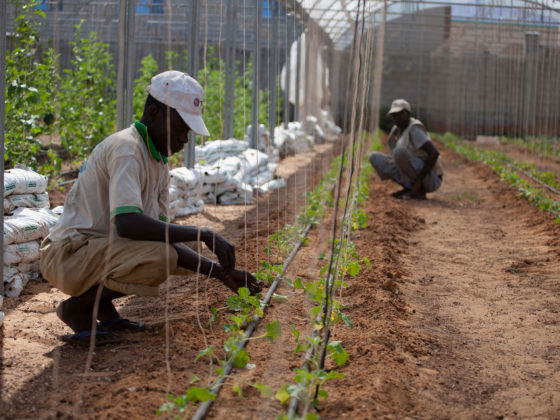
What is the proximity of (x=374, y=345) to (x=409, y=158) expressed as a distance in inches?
201

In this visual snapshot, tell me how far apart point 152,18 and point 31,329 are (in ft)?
41.4

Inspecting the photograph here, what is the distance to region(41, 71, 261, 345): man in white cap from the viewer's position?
265 cm

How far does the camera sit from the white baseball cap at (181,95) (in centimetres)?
271

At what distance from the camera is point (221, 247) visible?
2.76 metres

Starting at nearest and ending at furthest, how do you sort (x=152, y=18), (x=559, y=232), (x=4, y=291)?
1. (x=4, y=291)
2. (x=559, y=232)
3. (x=152, y=18)

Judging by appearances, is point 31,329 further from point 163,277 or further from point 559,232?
point 559,232

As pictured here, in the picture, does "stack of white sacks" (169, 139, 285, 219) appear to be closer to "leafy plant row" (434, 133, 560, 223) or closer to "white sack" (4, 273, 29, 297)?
"white sack" (4, 273, 29, 297)

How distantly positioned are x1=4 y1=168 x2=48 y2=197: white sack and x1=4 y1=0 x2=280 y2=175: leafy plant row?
117 cm

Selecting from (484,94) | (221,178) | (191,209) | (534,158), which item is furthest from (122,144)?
(484,94)

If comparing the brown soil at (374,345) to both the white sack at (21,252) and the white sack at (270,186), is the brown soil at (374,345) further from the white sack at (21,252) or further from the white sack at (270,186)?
the white sack at (270,186)

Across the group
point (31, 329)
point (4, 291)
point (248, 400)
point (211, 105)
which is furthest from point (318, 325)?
point (211, 105)

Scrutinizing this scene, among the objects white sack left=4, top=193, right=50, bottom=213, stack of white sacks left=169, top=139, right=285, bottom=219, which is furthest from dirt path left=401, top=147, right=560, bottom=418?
white sack left=4, top=193, right=50, bottom=213

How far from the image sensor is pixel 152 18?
14719 mm

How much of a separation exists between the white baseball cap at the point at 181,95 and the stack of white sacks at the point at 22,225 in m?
1.43
